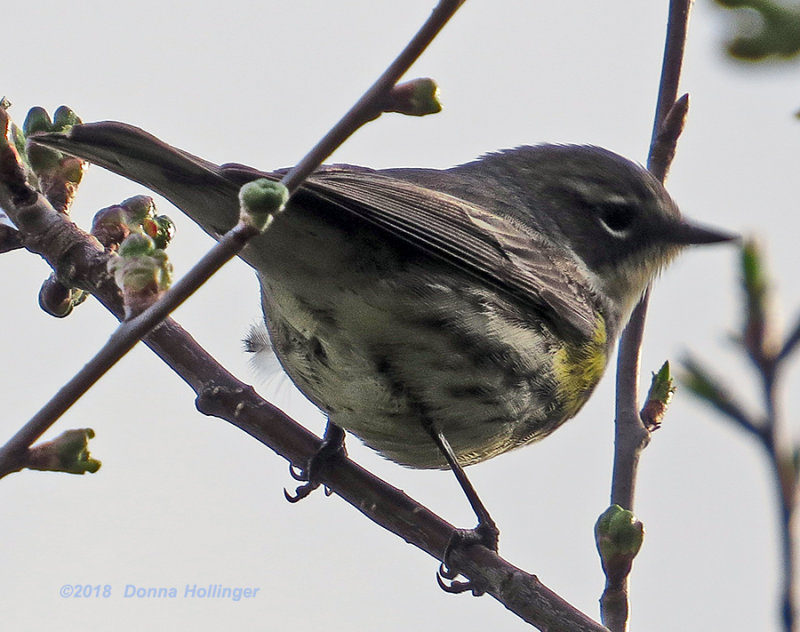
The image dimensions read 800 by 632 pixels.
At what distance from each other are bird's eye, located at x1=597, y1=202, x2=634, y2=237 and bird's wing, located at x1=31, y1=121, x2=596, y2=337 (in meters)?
0.41

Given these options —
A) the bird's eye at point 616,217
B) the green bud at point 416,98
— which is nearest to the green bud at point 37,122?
the green bud at point 416,98

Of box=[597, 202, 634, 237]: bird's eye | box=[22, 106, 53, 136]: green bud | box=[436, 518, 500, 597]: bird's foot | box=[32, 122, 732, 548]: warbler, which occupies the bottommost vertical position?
box=[436, 518, 500, 597]: bird's foot

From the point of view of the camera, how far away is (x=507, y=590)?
11.0 ft

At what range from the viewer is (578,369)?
16.0 ft

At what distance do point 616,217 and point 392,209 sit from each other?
2.38 metres

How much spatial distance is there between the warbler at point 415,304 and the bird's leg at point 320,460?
10cm

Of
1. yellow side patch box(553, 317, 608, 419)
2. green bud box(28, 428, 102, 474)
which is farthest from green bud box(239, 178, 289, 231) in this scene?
yellow side patch box(553, 317, 608, 419)

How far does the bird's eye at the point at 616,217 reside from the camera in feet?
18.8

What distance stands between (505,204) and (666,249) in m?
0.99

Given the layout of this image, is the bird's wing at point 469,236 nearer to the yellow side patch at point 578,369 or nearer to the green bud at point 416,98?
the yellow side patch at point 578,369

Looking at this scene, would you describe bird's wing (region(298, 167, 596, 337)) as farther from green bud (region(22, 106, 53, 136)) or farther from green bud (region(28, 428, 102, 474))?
green bud (region(28, 428, 102, 474))

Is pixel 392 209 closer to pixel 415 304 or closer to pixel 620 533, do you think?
pixel 415 304

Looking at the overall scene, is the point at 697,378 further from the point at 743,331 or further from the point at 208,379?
the point at 208,379

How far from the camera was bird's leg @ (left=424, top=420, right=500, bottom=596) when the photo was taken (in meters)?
3.76
